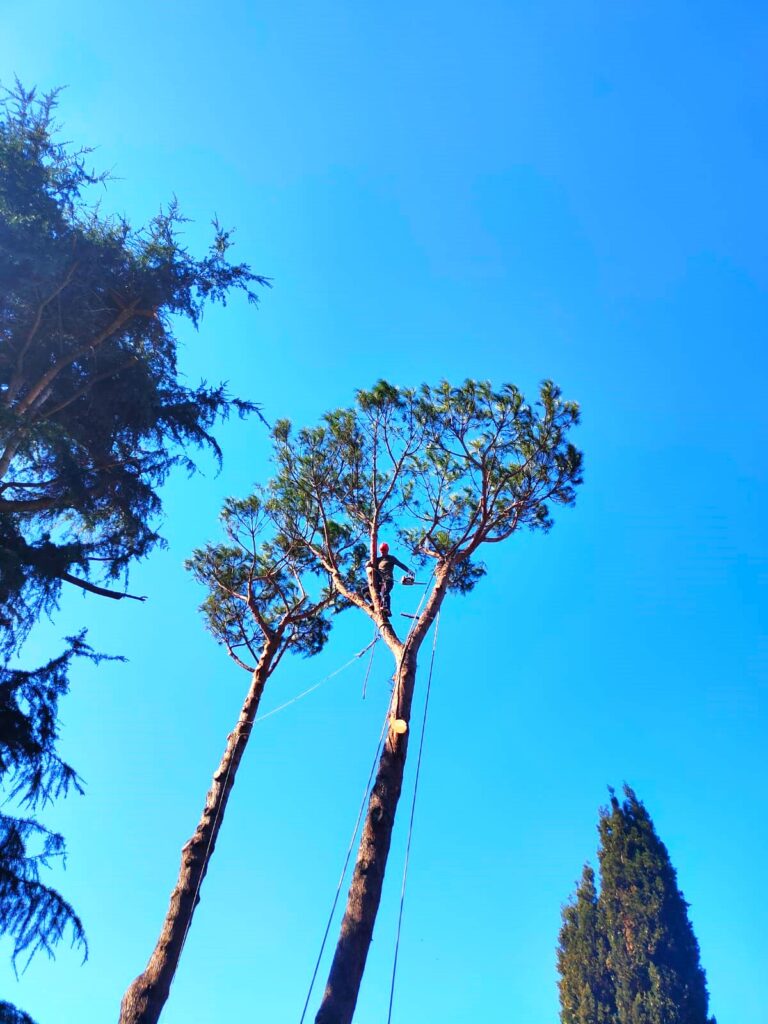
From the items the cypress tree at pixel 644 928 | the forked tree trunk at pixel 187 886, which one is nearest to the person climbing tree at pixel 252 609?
the forked tree trunk at pixel 187 886

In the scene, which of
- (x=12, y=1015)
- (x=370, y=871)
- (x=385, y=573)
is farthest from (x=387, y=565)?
(x=12, y=1015)

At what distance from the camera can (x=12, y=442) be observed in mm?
6949

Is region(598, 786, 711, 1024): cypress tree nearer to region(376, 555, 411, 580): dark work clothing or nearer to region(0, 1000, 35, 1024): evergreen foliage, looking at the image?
region(376, 555, 411, 580): dark work clothing

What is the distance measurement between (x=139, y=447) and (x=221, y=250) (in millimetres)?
2839

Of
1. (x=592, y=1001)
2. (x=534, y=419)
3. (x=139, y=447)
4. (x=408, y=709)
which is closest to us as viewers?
(x=408, y=709)

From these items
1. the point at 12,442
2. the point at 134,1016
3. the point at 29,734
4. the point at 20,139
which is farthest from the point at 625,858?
the point at 20,139

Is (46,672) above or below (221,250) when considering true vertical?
below

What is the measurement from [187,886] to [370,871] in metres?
2.96

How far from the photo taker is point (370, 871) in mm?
6379

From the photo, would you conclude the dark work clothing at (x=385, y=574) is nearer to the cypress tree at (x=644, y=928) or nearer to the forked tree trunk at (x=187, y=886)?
the forked tree trunk at (x=187, y=886)

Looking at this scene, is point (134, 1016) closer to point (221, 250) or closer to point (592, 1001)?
point (221, 250)

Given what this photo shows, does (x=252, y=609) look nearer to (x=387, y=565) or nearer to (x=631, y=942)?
(x=387, y=565)

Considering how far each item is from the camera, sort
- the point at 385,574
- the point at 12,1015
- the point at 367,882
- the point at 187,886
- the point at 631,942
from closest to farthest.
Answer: the point at 12,1015 → the point at 367,882 → the point at 187,886 → the point at 385,574 → the point at 631,942

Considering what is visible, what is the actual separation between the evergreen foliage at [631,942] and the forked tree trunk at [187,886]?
15842 millimetres
